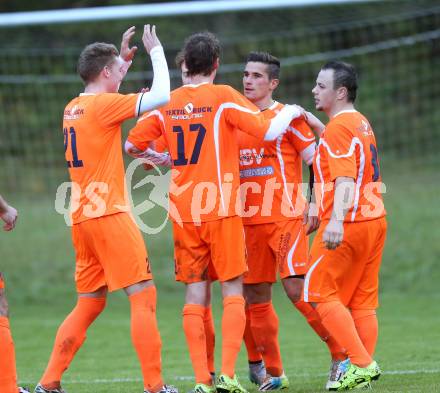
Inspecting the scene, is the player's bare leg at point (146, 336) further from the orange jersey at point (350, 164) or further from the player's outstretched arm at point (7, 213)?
the orange jersey at point (350, 164)

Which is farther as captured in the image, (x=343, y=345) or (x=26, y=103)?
(x=26, y=103)

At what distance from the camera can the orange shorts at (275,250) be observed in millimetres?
7254

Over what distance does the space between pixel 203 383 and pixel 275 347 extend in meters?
1.01

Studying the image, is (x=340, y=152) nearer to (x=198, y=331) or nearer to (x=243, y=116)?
(x=243, y=116)

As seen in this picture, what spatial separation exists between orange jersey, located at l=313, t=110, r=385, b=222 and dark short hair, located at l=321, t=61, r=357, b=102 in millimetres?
182

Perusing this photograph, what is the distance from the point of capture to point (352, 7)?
15172mm

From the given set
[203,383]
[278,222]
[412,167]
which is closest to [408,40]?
[412,167]

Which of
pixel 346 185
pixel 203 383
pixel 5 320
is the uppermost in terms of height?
pixel 346 185

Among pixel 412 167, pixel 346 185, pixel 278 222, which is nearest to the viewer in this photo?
pixel 346 185

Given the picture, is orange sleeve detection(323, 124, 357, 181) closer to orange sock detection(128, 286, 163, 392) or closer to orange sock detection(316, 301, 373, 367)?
orange sock detection(316, 301, 373, 367)

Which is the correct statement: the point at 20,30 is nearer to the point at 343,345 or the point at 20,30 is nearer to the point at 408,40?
the point at 408,40

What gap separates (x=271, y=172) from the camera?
291 inches

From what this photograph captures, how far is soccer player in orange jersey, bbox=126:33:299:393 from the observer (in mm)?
6684

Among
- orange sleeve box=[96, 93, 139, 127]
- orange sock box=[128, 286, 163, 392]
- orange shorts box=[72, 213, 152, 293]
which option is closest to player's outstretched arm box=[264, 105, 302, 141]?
orange sleeve box=[96, 93, 139, 127]
